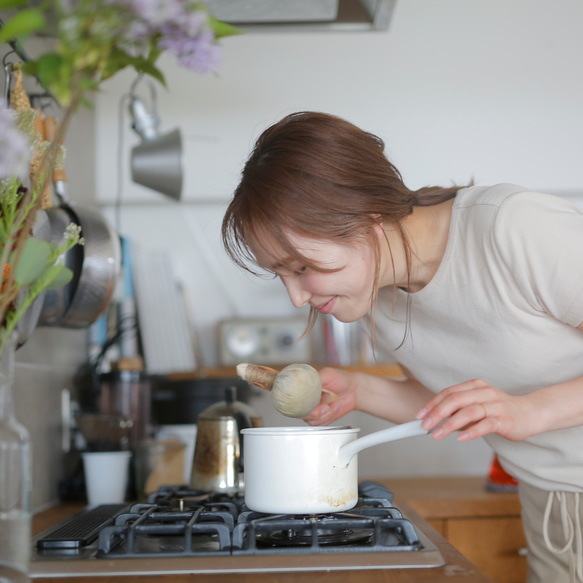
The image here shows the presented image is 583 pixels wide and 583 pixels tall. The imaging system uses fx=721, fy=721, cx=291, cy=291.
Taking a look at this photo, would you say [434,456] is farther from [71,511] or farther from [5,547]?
[5,547]

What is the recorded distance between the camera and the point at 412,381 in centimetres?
142

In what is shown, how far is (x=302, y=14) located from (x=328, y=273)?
79cm

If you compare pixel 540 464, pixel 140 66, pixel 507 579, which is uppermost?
→ pixel 140 66

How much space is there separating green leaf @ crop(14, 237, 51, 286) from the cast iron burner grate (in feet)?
1.21

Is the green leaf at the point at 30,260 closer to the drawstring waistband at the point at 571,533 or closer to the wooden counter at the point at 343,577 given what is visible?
the wooden counter at the point at 343,577

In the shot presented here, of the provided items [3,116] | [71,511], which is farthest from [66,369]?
[3,116]

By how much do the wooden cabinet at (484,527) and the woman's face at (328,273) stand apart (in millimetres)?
651

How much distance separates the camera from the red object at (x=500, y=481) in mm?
1673

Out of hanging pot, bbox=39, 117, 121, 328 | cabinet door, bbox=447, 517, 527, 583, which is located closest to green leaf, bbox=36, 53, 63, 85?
hanging pot, bbox=39, 117, 121, 328

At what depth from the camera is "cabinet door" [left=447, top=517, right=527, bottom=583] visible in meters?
1.56

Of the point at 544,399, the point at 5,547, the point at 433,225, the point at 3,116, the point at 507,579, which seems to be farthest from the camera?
the point at 507,579

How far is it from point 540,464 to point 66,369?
1.12 meters

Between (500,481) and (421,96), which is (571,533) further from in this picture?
(421,96)

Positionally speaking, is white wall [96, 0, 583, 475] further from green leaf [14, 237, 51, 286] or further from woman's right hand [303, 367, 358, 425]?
green leaf [14, 237, 51, 286]
